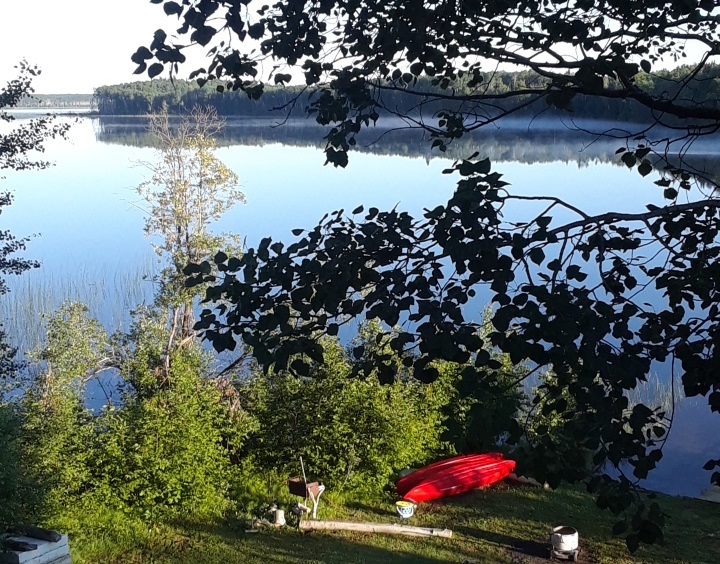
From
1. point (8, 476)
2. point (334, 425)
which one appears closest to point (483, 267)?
point (8, 476)

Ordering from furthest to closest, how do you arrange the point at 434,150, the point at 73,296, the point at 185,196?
the point at 434,150, the point at 73,296, the point at 185,196

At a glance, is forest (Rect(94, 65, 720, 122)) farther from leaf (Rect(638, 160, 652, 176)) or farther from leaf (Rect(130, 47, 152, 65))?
A: leaf (Rect(638, 160, 652, 176))

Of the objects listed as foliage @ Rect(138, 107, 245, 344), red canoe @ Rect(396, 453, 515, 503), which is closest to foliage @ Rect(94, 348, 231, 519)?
foliage @ Rect(138, 107, 245, 344)

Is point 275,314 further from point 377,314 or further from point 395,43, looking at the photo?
point 395,43

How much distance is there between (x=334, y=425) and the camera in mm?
11664

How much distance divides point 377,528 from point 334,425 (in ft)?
5.48

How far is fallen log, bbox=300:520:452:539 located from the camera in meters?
10.5

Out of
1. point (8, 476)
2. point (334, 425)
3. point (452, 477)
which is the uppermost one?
point (8, 476)

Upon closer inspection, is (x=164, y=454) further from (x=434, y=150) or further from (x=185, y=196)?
(x=434, y=150)

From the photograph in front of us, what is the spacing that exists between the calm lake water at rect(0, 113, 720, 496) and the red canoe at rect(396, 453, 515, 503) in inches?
132

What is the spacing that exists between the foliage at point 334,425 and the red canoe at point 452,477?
351mm

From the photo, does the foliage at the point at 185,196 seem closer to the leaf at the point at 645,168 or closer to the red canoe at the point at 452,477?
the red canoe at the point at 452,477

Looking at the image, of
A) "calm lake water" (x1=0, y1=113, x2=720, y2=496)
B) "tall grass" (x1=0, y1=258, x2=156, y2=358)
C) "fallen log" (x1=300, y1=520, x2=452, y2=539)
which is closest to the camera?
"fallen log" (x1=300, y1=520, x2=452, y2=539)

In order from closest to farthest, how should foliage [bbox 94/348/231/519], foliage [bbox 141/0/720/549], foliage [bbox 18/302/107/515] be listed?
foliage [bbox 141/0/720/549] < foliage [bbox 18/302/107/515] < foliage [bbox 94/348/231/519]
